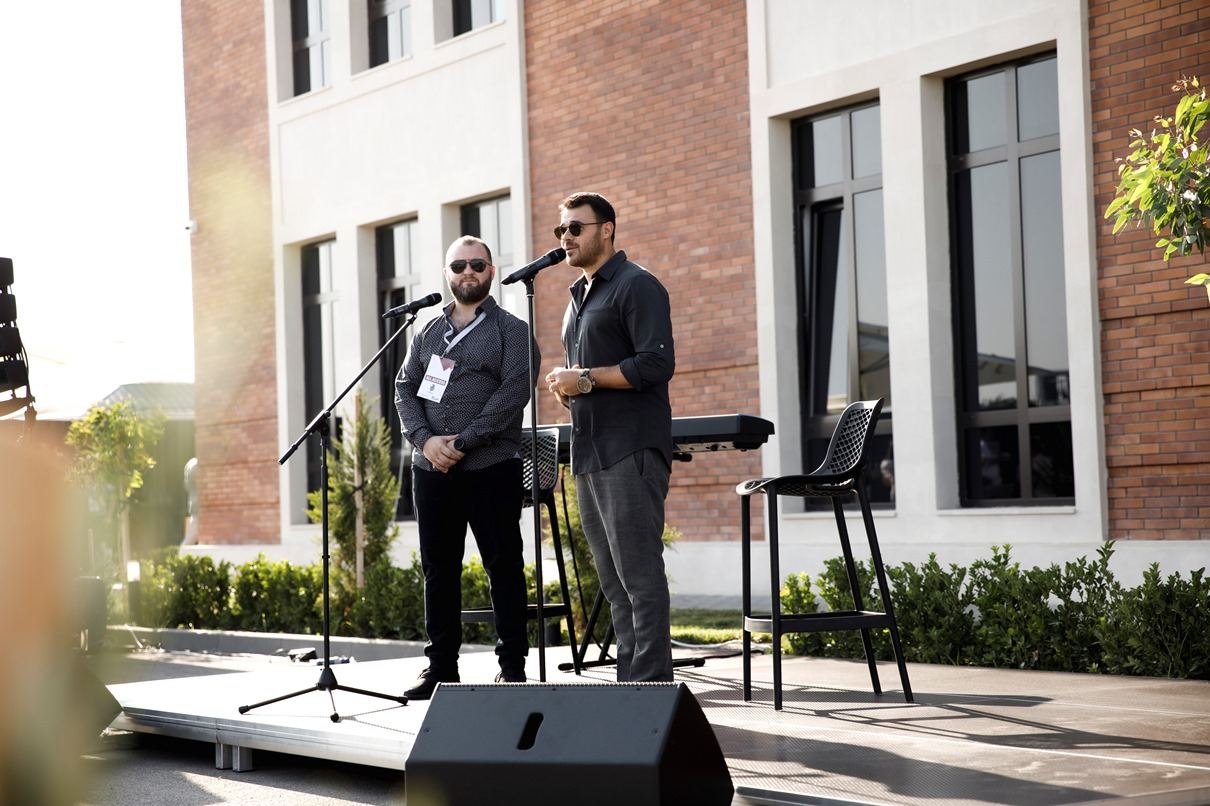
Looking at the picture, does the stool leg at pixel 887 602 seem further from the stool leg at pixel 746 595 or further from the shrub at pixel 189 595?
the shrub at pixel 189 595

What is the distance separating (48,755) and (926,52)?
751 centimetres

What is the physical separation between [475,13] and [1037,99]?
6578 mm

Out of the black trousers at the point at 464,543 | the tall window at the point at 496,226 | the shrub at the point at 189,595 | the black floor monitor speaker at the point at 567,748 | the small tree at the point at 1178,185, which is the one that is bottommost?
the shrub at the point at 189,595

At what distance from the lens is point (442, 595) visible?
6.34 m

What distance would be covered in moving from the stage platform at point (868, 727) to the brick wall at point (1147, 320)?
231cm

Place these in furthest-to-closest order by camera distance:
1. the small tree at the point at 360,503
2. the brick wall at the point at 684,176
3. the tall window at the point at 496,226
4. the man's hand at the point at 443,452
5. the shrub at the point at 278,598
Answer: the tall window at the point at 496,226
the shrub at the point at 278,598
the small tree at the point at 360,503
the brick wall at the point at 684,176
the man's hand at the point at 443,452

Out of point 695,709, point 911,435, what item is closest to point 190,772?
point 695,709

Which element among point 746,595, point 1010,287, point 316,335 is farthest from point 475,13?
point 746,595

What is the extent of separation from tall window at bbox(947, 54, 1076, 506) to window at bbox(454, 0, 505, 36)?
5428 mm

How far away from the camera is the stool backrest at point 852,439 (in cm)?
627

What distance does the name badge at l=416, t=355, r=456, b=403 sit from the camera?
6262 mm

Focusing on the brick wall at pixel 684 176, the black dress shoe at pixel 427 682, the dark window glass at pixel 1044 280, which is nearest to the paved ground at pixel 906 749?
the black dress shoe at pixel 427 682

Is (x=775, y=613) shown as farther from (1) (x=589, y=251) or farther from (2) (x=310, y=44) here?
(2) (x=310, y=44)

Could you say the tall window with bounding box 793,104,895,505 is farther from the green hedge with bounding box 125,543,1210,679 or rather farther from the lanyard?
the lanyard
